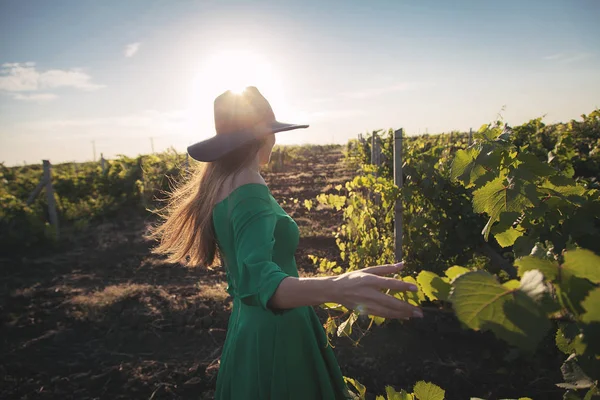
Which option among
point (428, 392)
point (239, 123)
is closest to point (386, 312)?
point (428, 392)

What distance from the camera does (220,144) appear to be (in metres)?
1.33

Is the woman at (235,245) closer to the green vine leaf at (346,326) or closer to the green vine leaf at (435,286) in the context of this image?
the green vine leaf at (346,326)

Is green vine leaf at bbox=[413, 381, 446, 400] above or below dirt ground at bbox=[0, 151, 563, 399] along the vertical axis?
above

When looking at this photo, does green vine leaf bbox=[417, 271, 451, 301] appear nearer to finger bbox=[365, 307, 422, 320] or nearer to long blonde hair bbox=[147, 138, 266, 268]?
finger bbox=[365, 307, 422, 320]

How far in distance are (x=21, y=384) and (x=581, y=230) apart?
438 cm

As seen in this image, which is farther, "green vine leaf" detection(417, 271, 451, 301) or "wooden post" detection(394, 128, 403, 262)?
"wooden post" detection(394, 128, 403, 262)

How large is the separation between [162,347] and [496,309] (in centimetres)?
418

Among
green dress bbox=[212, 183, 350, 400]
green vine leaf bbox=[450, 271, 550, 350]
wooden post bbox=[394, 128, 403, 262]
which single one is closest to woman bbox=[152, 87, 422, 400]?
green dress bbox=[212, 183, 350, 400]

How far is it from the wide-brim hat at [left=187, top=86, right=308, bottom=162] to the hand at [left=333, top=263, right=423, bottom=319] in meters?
0.73

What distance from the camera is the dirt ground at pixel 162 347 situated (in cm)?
327

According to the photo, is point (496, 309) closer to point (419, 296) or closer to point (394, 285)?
point (394, 285)

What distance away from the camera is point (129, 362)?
3.82 metres

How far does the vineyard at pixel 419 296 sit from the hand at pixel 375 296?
6cm

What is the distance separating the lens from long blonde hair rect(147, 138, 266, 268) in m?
Answer: 1.36
